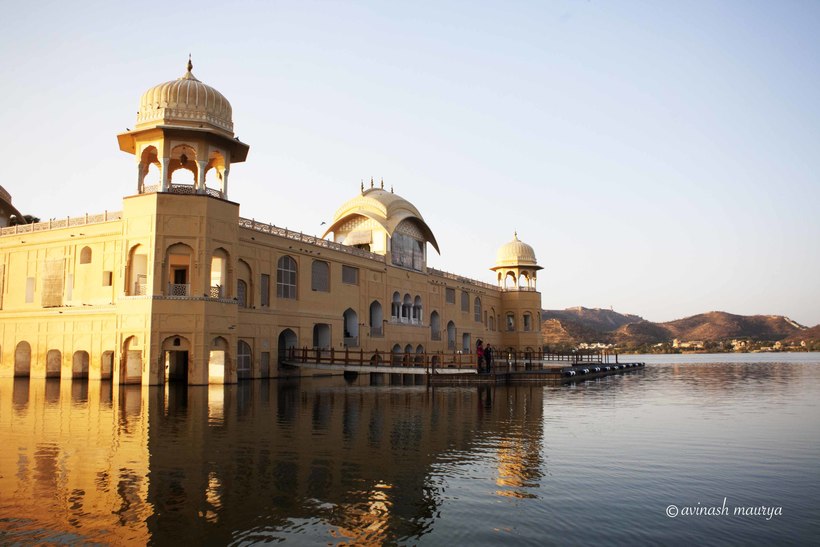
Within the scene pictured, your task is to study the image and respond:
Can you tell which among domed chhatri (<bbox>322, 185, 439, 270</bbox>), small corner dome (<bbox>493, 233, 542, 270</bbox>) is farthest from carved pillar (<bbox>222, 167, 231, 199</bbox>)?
small corner dome (<bbox>493, 233, 542, 270</bbox>)

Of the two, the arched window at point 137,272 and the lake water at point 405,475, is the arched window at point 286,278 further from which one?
the lake water at point 405,475

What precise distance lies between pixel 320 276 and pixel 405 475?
93.3ft

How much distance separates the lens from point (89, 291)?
30891mm

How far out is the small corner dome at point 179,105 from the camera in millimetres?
27125

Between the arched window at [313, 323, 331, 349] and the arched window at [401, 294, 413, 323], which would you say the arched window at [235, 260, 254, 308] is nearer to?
the arched window at [313, 323, 331, 349]

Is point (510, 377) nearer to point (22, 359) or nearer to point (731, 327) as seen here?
point (22, 359)

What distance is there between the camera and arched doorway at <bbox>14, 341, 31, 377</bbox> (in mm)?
32594

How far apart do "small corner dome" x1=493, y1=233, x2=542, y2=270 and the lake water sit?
47181 mm

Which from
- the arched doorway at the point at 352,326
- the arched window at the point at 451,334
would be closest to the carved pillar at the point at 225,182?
the arched doorway at the point at 352,326

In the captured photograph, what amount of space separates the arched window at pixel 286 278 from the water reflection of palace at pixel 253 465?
585 inches

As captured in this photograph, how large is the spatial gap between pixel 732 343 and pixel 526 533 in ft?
484

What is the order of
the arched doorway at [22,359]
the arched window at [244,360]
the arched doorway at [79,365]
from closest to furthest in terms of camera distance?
the arched window at [244,360], the arched doorway at [79,365], the arched doorway at [22,359]

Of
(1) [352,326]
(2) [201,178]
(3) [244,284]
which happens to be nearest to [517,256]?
(1) [352,326]

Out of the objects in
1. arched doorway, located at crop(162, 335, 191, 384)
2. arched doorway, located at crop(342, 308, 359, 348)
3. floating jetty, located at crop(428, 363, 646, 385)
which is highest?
arched doorway, located at crop(342, 308, 359, 348)
